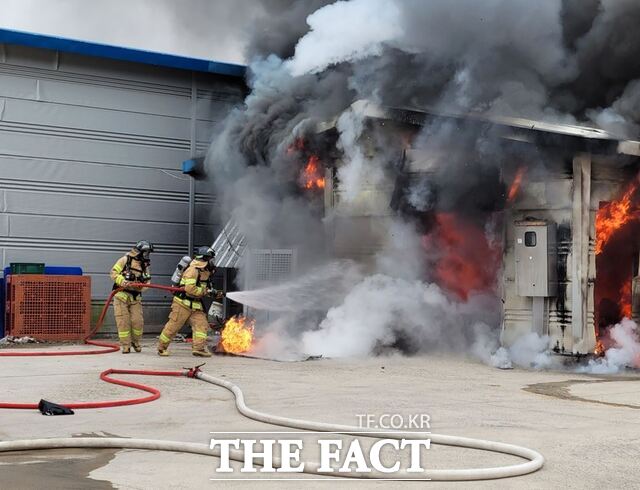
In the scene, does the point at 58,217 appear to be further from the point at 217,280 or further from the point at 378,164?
the point at 378,164

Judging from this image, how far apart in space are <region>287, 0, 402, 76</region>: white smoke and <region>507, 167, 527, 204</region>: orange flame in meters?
2.88

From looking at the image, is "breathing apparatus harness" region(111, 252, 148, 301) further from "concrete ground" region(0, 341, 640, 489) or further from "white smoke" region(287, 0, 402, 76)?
"white smoke" region(287, 0, 402, 76)

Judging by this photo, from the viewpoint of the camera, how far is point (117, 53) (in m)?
17.6

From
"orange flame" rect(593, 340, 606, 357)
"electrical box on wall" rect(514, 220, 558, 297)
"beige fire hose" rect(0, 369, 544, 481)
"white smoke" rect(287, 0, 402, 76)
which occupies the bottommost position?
"beige fire hose" rect(0, 369, 544, 481)

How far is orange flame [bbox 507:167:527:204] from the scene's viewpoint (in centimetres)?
1230

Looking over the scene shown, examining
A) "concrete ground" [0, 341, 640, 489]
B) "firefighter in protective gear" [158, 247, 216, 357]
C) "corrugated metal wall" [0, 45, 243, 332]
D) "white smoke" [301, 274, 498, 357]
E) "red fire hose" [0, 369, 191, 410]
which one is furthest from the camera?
"corrugated metal wall" [0, 45, 243, 332]

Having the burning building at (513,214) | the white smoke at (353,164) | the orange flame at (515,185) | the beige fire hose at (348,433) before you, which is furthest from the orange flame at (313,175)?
the beige fire hose at (348,433)

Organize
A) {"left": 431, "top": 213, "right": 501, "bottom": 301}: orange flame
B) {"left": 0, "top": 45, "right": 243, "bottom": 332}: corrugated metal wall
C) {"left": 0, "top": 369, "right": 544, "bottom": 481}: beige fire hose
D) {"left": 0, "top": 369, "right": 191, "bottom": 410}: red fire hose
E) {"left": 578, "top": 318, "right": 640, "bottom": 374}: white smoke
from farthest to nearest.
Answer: {"left": 0, "top": 45, "right": 243, "bottom": 332}: corrugated metal wall
{"left": 431, "top": 213, "right": 501, "bottom": 301}: orange flame
{"left": 578, "top": 318, "right": 640, "bottom": 374}: white smoke
{"left": 0, "top": 369, "right": 191, "bottom": 410}: red fire hose
{"left": 0, "top": 369, "right": 544, "bottom": 481}: beige fire hose

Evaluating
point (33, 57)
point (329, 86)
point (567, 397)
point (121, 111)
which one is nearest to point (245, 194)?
point (329, 86)

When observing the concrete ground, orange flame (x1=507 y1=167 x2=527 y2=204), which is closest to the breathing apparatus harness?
the concrete ground

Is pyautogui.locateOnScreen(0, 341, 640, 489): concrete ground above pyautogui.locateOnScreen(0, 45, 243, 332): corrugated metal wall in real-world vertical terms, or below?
below

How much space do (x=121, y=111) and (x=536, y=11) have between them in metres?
9.43

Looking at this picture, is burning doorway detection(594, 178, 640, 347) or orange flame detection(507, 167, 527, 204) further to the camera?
burning doorway detection(594, 178, 640, 347)

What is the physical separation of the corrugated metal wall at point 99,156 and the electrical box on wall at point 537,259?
8.46 metres
